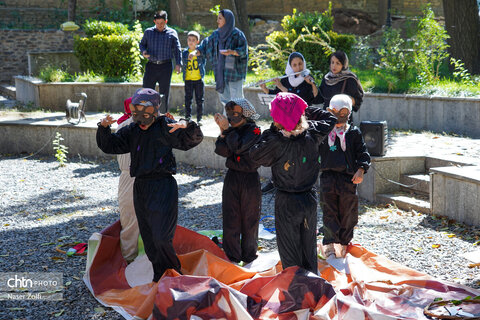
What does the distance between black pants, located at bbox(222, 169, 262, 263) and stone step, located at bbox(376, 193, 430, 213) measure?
2826 millimetres

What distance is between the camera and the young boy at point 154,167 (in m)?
5.34

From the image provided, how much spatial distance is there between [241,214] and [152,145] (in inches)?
47.9

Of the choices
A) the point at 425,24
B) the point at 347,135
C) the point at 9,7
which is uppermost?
the point at 9,7

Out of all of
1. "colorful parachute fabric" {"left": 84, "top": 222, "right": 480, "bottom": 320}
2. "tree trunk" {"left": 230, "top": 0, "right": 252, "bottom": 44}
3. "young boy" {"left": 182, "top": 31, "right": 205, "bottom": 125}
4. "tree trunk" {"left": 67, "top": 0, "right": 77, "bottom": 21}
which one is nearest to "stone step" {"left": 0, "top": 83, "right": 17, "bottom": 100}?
"tree trunk" {"left": 67, "top": 0, "right": 77, "bottom": 21}

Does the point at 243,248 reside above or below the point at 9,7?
below

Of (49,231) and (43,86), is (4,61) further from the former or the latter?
(49,231)

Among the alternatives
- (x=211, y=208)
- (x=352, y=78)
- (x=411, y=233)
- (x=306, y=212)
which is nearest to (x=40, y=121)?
(x=211, y=208)

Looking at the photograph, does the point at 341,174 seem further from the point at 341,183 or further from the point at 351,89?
the point at 351,89

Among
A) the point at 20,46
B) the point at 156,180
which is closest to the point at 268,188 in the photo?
the point at 156,180

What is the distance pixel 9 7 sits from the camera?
78.8 feet

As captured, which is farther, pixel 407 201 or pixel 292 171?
pixel 407 201

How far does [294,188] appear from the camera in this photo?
509cm

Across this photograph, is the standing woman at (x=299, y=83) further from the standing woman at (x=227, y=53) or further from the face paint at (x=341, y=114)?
the face paint at (x=341, y=114)

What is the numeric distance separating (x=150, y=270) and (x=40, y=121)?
7.77m
